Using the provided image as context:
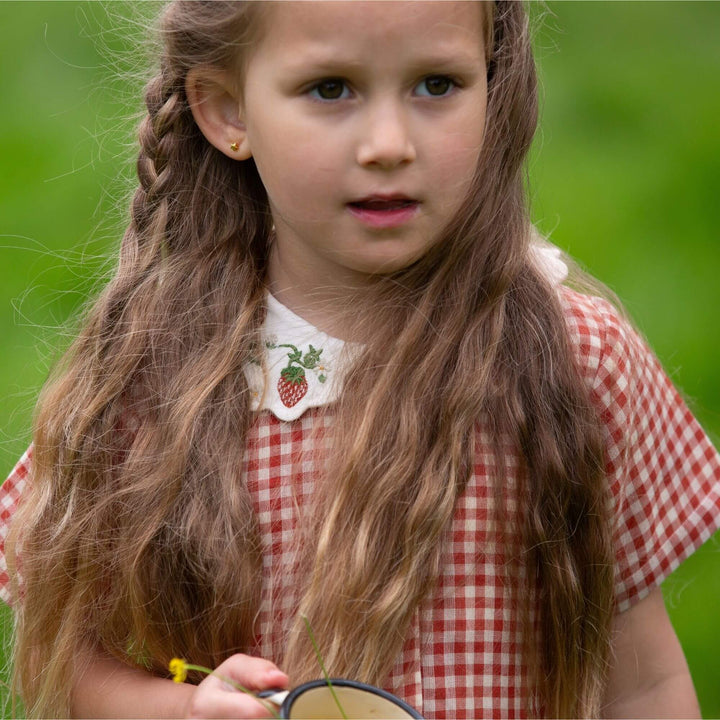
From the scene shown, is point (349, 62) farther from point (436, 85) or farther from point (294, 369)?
point (294, 369)

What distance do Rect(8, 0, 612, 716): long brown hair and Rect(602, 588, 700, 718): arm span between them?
75mm

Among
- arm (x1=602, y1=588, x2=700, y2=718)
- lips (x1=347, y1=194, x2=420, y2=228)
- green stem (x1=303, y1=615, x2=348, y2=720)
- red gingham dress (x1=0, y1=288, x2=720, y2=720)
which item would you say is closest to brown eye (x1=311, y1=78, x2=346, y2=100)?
lips (x1=347, y1=194, x2=420, y2=228)

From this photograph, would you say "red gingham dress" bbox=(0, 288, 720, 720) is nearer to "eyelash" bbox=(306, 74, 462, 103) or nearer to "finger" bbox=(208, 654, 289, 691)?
"finger" bbox=(208, 654, 289, 691)

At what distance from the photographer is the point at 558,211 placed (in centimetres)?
358

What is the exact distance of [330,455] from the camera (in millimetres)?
1721

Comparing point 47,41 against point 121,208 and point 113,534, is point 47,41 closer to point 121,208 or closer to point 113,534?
point 121,208

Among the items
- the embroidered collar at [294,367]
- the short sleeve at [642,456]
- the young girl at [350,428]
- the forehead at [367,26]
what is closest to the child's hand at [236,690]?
the young girl at [350,428]

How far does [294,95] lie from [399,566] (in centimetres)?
58

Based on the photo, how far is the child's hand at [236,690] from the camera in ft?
4.68

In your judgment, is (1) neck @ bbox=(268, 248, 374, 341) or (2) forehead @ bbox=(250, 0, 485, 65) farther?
(1) neck @ bbox=(268, 248, 374, 341)

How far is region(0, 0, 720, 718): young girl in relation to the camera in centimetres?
166

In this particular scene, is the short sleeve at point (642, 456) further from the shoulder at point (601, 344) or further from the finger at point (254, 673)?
the finger at point (254, 673)

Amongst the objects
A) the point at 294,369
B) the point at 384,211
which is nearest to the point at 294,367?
the point at 294,369

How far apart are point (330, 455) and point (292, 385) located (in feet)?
0.35
